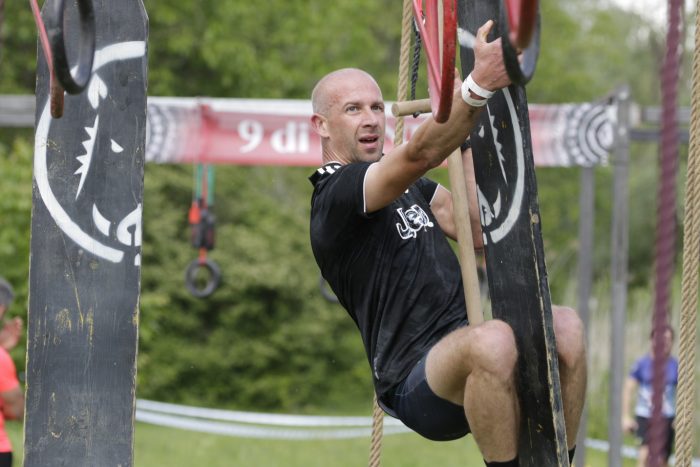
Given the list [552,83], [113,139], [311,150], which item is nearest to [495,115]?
[113,139]

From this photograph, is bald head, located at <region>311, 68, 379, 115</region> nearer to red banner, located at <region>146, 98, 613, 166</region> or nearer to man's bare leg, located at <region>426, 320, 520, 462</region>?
man's bare leg, located at <region>426, 320, 520, 462</region>

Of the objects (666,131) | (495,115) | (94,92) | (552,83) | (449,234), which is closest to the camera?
(666,131)

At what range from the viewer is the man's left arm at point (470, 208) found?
164 inches

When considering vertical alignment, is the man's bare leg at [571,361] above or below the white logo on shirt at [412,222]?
below

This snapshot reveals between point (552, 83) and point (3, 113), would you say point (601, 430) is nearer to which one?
point (552, 83)

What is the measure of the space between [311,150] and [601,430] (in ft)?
25.9

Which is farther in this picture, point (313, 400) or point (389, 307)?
point (313, 400)

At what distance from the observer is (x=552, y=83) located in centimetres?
2080

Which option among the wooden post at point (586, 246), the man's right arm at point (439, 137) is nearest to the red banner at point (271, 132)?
the wooden post at point (586, 246)

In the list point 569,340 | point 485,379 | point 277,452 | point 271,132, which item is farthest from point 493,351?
point 277,452

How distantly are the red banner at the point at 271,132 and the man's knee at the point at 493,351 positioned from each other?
522 centimetres

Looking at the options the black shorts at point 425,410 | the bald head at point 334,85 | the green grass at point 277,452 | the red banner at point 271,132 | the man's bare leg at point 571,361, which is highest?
the red banner at point 271,132

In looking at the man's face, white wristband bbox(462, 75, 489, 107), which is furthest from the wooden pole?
white wristband bbox(462, 75, 489, 107)

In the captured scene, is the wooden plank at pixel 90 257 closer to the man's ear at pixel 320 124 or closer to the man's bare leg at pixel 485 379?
the man's ear at pixel 320 124
